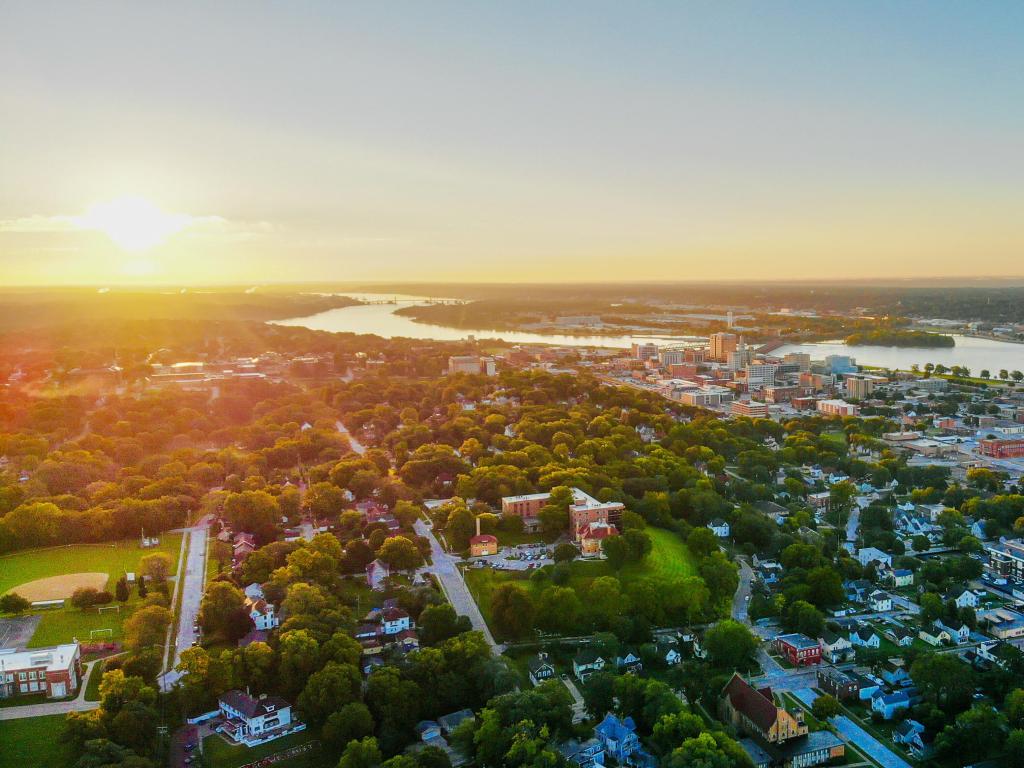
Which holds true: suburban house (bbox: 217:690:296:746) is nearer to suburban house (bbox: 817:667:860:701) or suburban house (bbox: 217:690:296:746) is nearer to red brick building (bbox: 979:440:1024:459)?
suburban house (bbox: 817:667:860:701)

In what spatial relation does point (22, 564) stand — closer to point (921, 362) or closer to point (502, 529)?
point (502, 529)

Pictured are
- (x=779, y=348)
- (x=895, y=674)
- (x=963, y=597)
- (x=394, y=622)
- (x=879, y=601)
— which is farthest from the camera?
(x=779, y=348)

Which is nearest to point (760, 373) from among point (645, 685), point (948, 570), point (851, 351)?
point (851, 351)

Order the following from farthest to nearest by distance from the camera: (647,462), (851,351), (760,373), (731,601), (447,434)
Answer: (851,351) → (760,373) → (447,434) → (647,462) → (731,601)

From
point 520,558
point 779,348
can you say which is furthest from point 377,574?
point 779,348

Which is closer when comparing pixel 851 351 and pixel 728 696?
pixel 728 696

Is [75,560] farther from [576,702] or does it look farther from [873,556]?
[873,556]

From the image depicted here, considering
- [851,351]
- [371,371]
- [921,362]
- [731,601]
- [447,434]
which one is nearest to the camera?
[731,601]

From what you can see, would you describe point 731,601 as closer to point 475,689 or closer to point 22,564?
point 475,689
